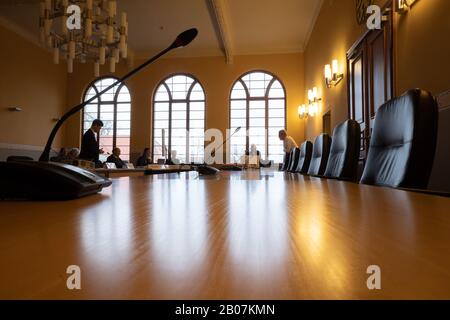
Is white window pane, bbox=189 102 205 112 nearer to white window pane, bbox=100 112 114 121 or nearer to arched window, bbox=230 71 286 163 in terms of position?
arched window, bbox=230 71 286 163

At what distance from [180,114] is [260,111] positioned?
1.71m

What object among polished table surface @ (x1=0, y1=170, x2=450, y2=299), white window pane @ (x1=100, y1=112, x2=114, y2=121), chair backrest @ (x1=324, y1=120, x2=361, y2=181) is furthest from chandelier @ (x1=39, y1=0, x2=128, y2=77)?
polished table surface @ (x1=0, y1=170, x2=450, y2=299)

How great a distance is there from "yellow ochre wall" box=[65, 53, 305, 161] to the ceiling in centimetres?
18

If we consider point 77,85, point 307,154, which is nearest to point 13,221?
point 307,154

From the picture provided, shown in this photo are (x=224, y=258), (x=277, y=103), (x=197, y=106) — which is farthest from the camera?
(x=197, y=106)

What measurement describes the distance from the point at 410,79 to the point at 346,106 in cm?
140

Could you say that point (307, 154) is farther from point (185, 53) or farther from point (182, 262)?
point (185, 53)

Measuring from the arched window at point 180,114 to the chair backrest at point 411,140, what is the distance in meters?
6.04

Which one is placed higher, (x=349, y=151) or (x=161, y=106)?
(x=161, y=106)

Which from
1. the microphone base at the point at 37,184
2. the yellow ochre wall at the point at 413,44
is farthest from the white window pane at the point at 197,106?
the microphone base at the point at 37,184

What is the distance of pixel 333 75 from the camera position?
159 inches

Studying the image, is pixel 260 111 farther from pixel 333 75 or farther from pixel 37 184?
pixel 37 184

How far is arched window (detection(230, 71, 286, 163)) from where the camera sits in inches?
274

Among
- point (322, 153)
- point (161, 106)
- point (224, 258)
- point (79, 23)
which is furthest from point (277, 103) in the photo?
point (224, 258)
